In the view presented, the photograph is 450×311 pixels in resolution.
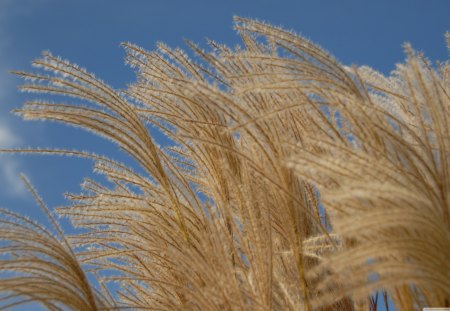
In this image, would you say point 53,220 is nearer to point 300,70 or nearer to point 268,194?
point 268,194

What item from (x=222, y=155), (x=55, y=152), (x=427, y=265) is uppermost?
(x=55, y=152)

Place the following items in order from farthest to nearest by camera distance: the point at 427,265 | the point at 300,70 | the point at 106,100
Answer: the point at 106,100, the point at 300,70, the point at 427,265

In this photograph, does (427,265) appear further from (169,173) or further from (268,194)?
(169,173)

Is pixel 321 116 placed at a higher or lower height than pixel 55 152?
lower

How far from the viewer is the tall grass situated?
1.62m

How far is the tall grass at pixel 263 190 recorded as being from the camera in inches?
63.9

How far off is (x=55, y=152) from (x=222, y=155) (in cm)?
70

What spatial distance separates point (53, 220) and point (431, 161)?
1.36 m

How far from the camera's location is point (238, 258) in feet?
8.13


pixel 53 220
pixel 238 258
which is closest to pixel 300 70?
pixel 238 258

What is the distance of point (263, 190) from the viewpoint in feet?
7.93

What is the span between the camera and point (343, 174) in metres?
1.68

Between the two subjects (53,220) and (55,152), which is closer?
(53,220)

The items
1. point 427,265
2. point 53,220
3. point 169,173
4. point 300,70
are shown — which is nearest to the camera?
point 427,265
